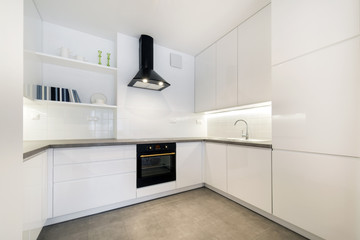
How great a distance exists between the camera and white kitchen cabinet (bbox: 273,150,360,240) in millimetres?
1065

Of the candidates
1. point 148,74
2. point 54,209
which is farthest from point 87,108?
point 54,209

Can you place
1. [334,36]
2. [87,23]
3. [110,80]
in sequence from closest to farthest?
[334,36]
[87,23]
[110,80]

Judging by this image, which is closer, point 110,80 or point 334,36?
point 334,36

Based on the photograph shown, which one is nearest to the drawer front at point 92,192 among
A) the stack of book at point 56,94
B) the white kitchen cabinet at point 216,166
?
the stack of book at point 56,94

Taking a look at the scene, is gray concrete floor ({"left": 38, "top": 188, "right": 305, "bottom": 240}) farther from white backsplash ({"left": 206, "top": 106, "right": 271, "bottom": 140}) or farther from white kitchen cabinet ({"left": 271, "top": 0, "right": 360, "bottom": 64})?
white kitchen cabinet ({"left": 271, "top": 0, "right": 360, "bottom": 64})

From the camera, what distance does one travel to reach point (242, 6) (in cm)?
180

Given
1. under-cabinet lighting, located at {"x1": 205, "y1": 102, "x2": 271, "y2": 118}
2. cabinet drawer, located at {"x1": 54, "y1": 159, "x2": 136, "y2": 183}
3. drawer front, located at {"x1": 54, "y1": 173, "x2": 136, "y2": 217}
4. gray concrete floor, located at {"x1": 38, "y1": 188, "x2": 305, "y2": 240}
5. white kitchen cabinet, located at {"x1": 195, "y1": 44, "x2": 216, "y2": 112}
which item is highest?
white kitchen cabinet, located at {"x1": 195, "y1": 44, "x2": 216, "y2": 112}

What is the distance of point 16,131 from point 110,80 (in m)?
2.21

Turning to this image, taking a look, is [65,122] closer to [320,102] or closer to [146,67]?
[146,67]

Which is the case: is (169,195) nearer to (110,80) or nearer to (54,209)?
(54,209)

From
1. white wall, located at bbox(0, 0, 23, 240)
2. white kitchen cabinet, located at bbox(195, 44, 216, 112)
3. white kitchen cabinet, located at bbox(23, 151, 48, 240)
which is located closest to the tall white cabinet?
white kitchen cabinet, located at bbox(195, 44, 216, 112)

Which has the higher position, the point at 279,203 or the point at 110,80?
the point at 110,80

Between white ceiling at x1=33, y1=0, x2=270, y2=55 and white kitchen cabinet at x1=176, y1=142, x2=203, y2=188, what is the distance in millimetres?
1756

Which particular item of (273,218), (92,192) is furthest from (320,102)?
(92,192)
